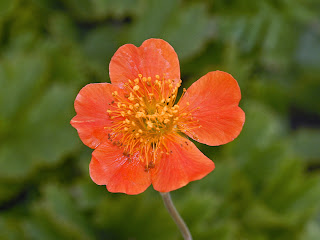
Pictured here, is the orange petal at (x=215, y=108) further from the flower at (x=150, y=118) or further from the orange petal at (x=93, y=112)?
the orange petal at (x=93, y=112)

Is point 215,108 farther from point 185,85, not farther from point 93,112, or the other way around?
point 185,85

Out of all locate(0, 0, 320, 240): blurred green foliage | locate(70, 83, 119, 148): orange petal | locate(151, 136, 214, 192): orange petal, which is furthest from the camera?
locate(0, 0, 320, 240): blurred green foliage

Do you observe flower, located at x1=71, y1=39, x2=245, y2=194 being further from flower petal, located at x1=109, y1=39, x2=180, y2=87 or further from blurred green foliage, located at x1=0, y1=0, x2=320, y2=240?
blurred green foliage, located at x1=0, y1=0, x2=320, y2=240

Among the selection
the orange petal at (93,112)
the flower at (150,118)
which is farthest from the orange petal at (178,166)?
the orange petal at (93,112)

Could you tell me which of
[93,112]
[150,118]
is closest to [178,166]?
[150,118]

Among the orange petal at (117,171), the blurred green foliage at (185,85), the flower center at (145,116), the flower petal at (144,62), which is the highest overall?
the flower petal at (144,62)

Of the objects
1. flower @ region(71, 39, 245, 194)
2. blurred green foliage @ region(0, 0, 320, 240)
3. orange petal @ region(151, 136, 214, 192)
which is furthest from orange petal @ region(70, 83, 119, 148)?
blurred green foliage @ region(0, 0, 320, 240)
